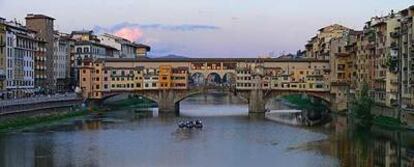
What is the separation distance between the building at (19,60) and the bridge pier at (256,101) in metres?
14.5

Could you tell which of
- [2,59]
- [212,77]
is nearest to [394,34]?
[2,59]

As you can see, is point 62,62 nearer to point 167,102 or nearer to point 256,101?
point 167,102

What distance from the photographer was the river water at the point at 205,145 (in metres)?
25.1

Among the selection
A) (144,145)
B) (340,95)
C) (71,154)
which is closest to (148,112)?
(340,95)

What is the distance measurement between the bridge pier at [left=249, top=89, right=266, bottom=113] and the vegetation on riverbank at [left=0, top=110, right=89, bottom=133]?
11.5 metres

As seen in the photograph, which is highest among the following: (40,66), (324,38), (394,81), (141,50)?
(324,38)

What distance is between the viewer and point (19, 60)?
4659 cm

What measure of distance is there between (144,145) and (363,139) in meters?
9.22

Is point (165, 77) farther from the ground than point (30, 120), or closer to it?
farther from the ground

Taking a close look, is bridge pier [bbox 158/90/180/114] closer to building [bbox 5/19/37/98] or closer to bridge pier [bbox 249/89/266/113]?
bridge pier [bbox 249/89/266/113]

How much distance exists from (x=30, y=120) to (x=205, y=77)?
17682mm

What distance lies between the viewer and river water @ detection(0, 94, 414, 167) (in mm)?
25078

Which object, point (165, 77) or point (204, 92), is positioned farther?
point (165, 77)

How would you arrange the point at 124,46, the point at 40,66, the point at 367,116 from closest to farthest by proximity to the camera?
the point at 367,116 → the point at 40,66 → the point at 124,46
